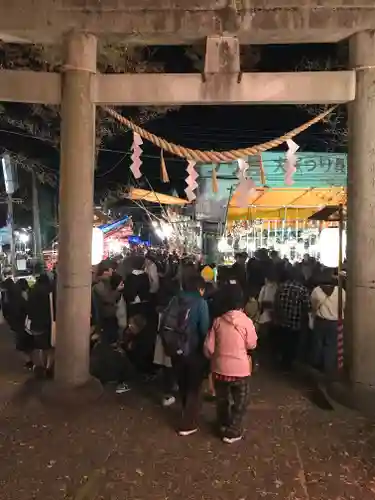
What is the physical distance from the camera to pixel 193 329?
240 inches

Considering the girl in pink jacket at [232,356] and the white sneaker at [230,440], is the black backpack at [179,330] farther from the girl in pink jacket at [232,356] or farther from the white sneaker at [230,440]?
the white sneaker at [230,440]

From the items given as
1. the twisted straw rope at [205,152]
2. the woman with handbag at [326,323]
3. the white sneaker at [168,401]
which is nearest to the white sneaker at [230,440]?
the white sneaker at [168,401]

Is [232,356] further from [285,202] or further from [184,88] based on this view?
[285,202]

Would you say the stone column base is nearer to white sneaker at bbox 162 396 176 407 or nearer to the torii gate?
the torii gate

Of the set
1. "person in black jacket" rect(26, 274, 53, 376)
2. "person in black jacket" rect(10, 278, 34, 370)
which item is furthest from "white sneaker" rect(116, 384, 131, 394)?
"person in black jacket" rect(10, 278, 34, 370)

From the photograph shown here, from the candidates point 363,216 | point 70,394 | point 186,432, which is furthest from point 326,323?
point 70,394

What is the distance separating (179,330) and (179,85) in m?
3.70

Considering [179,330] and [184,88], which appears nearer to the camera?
[179,330]

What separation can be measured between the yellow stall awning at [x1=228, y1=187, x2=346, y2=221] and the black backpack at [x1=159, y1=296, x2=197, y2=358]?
604 cm

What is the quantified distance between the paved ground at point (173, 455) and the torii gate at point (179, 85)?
3.10 ft

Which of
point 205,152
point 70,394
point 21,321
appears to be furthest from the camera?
point 21,321

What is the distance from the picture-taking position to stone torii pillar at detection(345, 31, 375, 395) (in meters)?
6.87

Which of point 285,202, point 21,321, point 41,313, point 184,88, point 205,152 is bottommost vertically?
point 21,321

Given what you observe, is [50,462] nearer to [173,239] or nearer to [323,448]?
[323,448]
